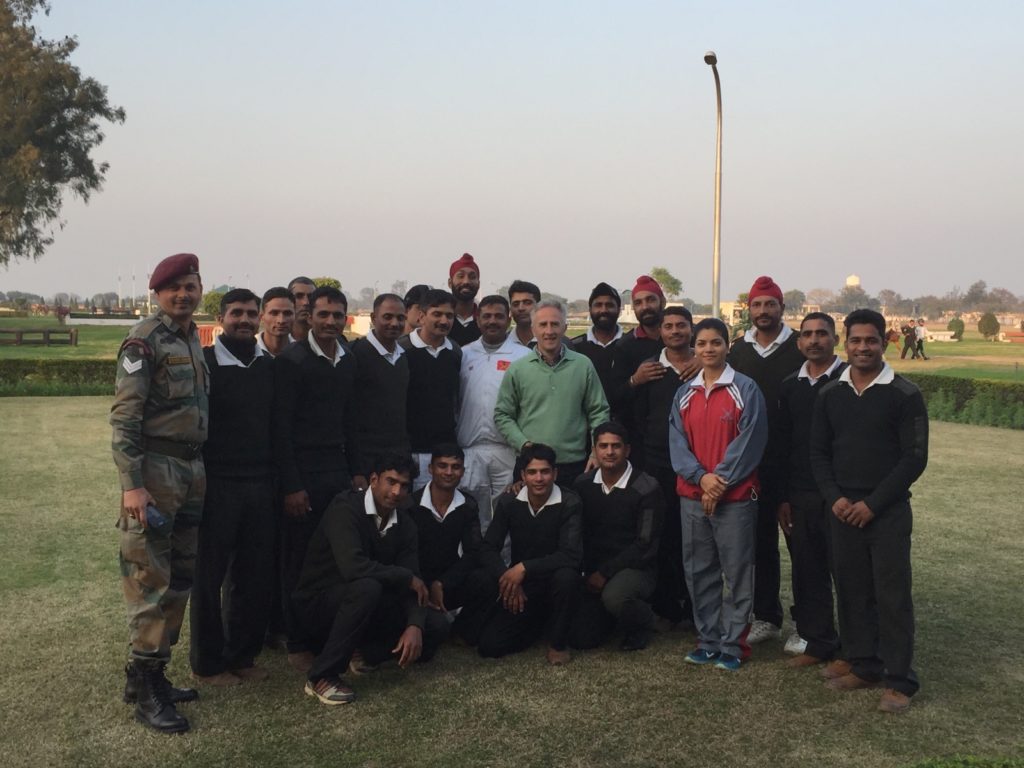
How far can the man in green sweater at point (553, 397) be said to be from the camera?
6.13 meters

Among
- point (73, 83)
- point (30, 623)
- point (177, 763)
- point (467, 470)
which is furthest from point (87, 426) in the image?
point (73, 83)

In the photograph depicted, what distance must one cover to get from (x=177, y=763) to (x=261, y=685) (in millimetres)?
954

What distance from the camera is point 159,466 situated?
464cm

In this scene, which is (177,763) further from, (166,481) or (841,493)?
(841,493)

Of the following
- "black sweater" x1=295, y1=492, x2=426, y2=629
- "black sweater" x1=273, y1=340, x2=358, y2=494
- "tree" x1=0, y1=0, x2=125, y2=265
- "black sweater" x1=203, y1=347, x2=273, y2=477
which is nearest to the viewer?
"black sweater" x1=203, y1=347, x2=273, y2=477

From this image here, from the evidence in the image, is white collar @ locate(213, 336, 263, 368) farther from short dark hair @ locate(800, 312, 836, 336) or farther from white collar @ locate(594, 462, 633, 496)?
short dark hair @ locate(800, 312, 836, 336)

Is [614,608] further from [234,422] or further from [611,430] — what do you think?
[234,422]

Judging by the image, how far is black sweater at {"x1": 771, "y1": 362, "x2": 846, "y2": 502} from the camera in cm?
555

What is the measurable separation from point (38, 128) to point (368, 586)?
148ft

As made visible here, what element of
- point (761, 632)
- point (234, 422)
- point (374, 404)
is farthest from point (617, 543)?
point (234, 422)

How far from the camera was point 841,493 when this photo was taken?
Result: 5109 mm

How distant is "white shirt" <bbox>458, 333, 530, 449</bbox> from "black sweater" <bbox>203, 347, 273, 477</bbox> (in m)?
1.67

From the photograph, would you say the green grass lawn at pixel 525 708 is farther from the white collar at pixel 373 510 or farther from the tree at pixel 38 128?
the tree at pixel 38 128

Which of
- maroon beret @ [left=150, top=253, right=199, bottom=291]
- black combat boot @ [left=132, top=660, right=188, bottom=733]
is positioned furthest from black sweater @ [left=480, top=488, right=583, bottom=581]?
maroon beret @ [left=150, top=253, right=199, bottom=291]
